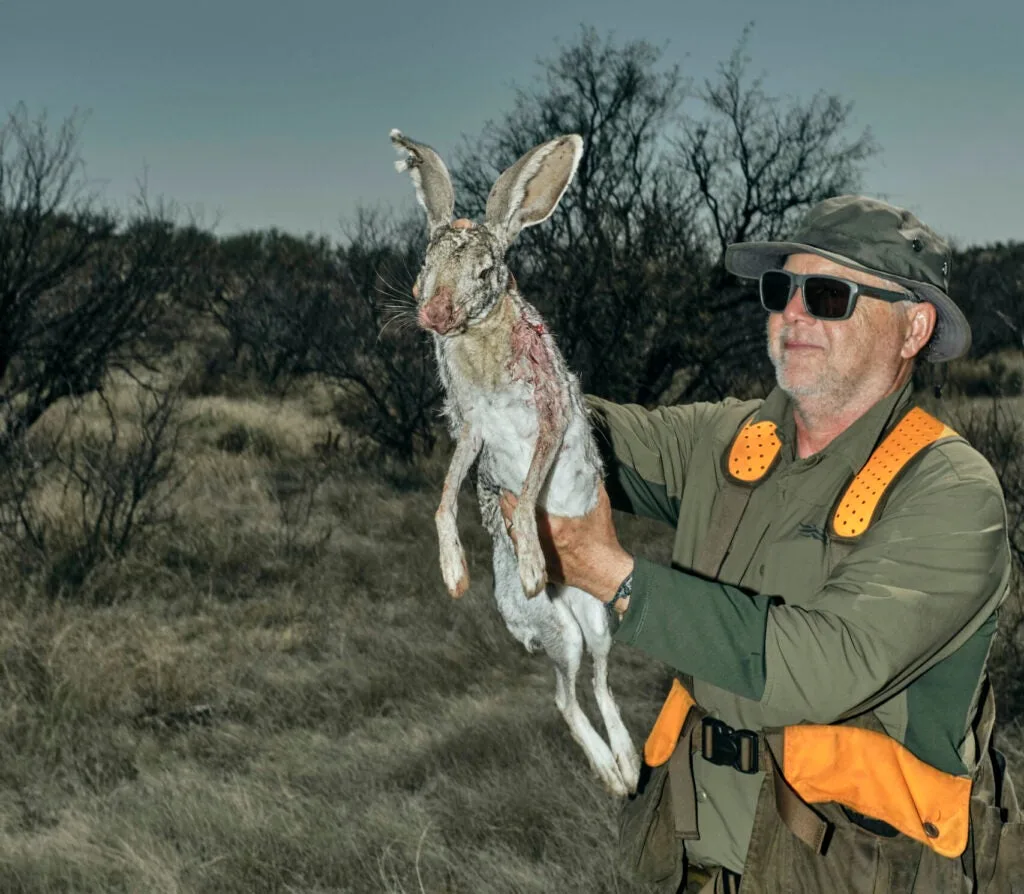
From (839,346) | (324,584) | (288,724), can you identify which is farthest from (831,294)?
(324,584)

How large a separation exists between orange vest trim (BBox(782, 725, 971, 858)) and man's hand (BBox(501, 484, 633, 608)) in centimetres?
55

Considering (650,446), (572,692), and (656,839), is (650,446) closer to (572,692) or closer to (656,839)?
(572,692)

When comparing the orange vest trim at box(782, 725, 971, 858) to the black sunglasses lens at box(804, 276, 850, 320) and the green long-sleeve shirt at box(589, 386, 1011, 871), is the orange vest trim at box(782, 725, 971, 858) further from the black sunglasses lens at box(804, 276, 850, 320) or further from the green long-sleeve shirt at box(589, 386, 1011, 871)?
the black sunglasses lens at box(804, 276, 850, 320)

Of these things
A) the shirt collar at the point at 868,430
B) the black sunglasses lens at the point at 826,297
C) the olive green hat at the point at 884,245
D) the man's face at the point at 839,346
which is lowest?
the shirt collar at the point at 868,430

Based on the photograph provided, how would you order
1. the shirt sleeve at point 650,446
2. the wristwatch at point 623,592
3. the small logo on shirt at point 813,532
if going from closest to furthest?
the wristwatch at point 623,592 → the small logo on shirt at point 813,532 → the shirt sleeve at point 650,446

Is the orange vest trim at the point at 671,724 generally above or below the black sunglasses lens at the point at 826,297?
below

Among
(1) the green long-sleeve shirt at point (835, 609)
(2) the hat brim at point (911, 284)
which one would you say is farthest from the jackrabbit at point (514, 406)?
(2) the hat brim at point (911, 284)

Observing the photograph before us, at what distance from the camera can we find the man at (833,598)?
6.22 feet

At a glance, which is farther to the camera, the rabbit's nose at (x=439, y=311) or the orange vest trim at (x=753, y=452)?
the orange vest trim at (x=753, y=452)

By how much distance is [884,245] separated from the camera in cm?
226

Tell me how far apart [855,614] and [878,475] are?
395mm

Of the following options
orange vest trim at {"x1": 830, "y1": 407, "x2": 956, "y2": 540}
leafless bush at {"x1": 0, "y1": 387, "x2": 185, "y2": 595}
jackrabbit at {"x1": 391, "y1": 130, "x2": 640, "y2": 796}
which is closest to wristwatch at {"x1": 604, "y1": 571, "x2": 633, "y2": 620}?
jackrabbit at {"x1": 391, "y1": 130, "x2": 640, "y2": 796}

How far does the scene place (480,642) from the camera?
22.7 ft

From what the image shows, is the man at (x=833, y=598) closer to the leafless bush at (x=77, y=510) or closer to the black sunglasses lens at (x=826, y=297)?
the black sunglasses lens at (x=826, y=297)
